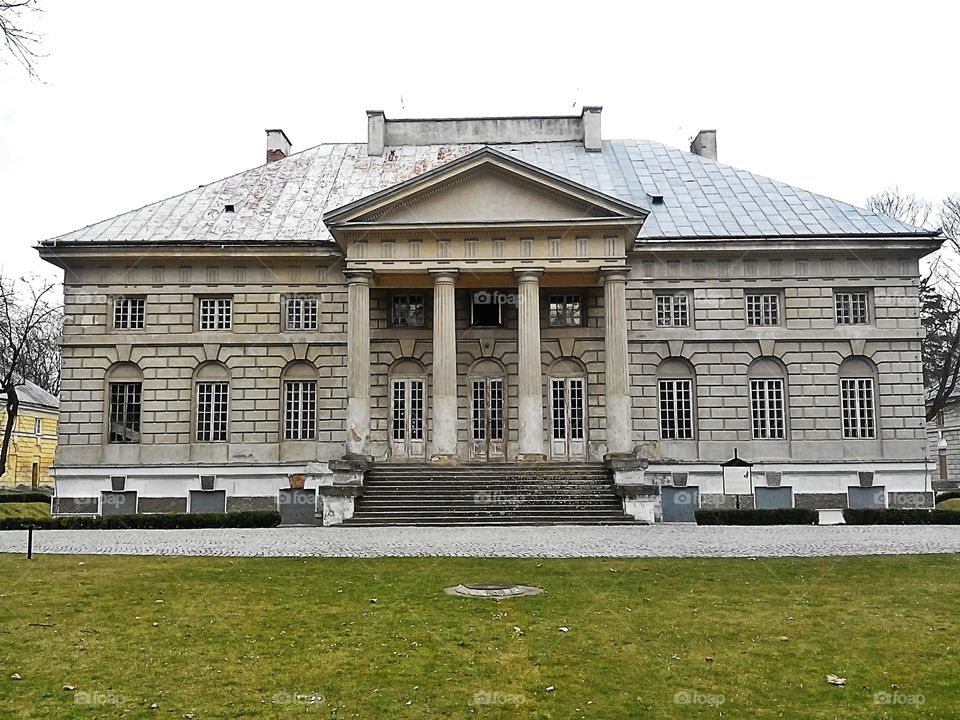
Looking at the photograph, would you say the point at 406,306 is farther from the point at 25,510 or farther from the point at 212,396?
the point at 25,510

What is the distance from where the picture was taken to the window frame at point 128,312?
109 ft

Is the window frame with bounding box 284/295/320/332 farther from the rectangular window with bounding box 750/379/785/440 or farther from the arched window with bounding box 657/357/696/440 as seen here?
the rectangular window with bounding box 750/379/785/440

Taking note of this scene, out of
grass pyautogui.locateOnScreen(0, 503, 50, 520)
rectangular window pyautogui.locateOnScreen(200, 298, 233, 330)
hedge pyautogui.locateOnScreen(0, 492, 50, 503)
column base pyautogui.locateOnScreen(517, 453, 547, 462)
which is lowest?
grass pyautogui.locateOnScreen(0, 503, 50, 520)

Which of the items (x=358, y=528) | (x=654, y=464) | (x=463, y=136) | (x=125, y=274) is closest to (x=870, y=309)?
(x=654, y=464)

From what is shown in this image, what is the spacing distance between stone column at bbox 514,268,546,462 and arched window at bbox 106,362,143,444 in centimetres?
1432

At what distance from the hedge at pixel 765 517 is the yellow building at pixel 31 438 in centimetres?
5469

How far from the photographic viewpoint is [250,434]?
32.8 m

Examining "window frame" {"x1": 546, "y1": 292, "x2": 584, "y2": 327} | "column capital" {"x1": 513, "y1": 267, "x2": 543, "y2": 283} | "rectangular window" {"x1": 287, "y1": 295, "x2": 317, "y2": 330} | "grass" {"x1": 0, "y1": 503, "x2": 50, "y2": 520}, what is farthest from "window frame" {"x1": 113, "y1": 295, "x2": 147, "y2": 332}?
"window frame" {"x1": 546, "y1": 292, "x2": 584, "y2": 327}

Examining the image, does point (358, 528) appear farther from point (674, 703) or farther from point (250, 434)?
point (674, 703)

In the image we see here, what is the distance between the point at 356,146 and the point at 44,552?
2625 cm

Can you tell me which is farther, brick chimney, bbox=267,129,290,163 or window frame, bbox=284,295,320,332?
brick chimney, bbox=267,129,290,163

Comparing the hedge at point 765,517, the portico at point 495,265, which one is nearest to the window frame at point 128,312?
the portico at point 495,265

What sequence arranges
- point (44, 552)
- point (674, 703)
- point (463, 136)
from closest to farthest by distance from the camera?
point (674, 703)
point (44, 552)
point (463, 136)

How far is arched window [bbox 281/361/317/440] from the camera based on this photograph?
109ft
